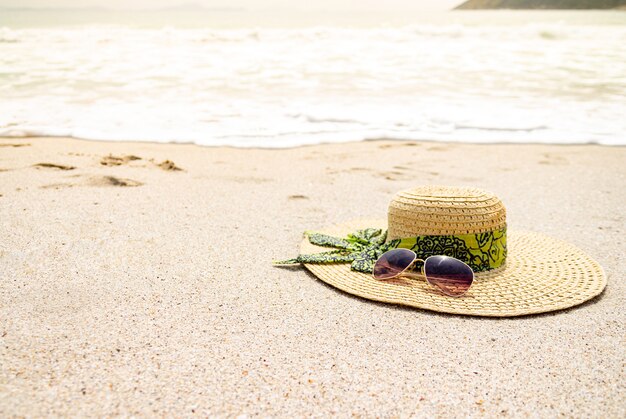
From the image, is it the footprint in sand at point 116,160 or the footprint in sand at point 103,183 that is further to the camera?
the footprint in sand at point 116,160

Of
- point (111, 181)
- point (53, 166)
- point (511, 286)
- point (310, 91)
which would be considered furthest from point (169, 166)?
point (310, 91)

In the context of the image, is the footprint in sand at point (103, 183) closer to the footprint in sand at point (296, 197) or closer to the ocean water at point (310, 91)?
the footprint in sand at point (296, 197)

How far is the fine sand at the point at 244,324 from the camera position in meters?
1.55

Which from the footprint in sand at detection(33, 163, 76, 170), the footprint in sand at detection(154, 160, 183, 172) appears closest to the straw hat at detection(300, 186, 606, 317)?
the footprint in sand at detection(154, 160, 183, 172)

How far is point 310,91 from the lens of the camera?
836cm

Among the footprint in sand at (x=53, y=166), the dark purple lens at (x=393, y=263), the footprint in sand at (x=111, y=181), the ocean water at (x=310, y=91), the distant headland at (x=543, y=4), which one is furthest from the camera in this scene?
the distant headland at (x=543, y=4)

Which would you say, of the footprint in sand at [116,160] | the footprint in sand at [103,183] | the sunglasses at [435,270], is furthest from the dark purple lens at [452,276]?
the footprint in sand at [116,160]

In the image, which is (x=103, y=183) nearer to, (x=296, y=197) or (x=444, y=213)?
(x=296, y=197)

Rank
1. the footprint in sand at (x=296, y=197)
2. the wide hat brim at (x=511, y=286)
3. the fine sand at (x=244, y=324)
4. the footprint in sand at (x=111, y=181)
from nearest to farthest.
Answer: the fine sand at (x=244, y=324) < the wide hat brim at (x=511, y=286) < the footprint in sand at (x=296, y=197) < the footprint in sand at (x=111, y=181)

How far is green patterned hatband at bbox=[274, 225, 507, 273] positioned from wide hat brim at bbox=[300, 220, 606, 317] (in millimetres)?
35

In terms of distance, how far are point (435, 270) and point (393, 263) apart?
17cm

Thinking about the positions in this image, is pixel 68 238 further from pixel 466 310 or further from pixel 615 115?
pixel 615 115

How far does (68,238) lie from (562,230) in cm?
261

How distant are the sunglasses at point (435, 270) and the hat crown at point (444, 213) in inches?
5.1
